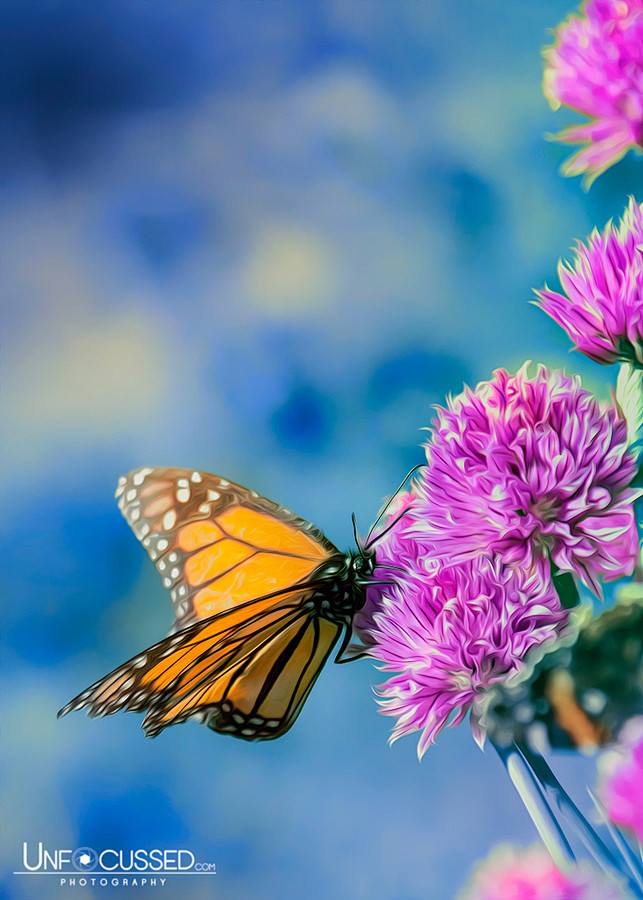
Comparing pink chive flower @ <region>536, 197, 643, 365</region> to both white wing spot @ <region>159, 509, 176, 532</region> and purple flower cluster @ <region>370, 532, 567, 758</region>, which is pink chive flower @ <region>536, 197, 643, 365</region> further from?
white wing spot @ <region>159, 509, 176, 532</region>

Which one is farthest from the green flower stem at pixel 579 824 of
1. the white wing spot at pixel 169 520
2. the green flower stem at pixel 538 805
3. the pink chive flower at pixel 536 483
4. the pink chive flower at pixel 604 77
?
the pink chive flower at pixel 604 77

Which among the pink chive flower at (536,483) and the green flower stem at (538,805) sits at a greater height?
the pink chive flower at (536,483)

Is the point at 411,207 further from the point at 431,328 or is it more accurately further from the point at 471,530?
the point at 471,530

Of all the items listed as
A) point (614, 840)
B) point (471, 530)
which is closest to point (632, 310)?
point (471, 530)

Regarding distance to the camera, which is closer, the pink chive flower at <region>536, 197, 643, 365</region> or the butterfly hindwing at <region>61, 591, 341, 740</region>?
the pink chive flower at <region>536, 197, 643, 365</region>

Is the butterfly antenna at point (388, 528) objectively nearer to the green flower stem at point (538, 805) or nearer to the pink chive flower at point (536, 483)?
the pink chive flower at point (536, 483)

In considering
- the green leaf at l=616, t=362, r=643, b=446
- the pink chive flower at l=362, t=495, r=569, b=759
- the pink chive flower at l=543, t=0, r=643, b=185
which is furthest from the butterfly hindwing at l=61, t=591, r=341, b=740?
the pink chive flower at l=543, t=0, r=643, b=185
